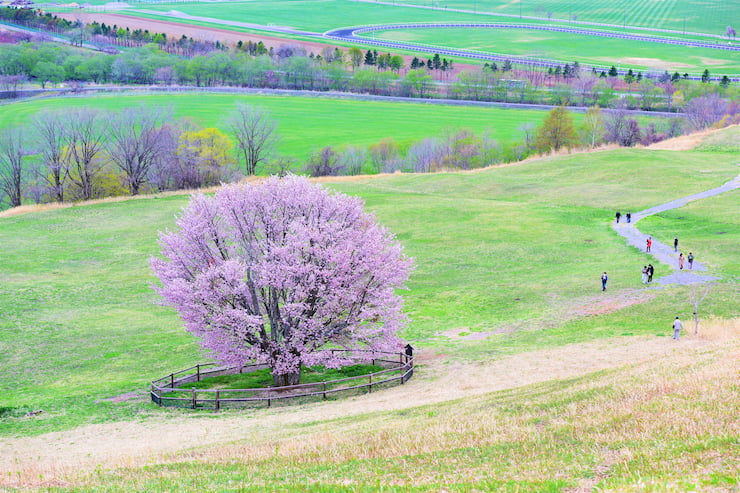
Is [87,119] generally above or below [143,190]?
above

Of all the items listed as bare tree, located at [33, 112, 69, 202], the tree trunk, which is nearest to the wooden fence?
the tree trunk

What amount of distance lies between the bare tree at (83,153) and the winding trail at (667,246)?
2971 inches

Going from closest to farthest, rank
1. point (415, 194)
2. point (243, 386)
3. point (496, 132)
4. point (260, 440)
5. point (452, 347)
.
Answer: point (260, 440) → point (243, 386) → point (452, 347) → point (415, 194) → point (496, 132)

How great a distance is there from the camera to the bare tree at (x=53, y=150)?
11168 cm

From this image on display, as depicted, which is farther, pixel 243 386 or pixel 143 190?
pixel 143 190

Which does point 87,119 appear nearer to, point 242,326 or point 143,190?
point 143,190

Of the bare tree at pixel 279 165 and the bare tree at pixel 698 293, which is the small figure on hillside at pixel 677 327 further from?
the bare tree at pixel 279 165

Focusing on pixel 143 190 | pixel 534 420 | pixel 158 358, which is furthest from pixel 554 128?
pixel 534 420

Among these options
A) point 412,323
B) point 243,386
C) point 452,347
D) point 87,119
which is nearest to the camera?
point 243,386

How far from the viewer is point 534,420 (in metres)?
24.8

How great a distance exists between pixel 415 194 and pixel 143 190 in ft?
160

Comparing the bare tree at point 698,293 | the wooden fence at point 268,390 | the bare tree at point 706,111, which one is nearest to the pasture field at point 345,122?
the bare tree at point 706,111

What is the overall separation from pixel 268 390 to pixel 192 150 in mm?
90841

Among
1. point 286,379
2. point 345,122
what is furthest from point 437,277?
point 345,122
